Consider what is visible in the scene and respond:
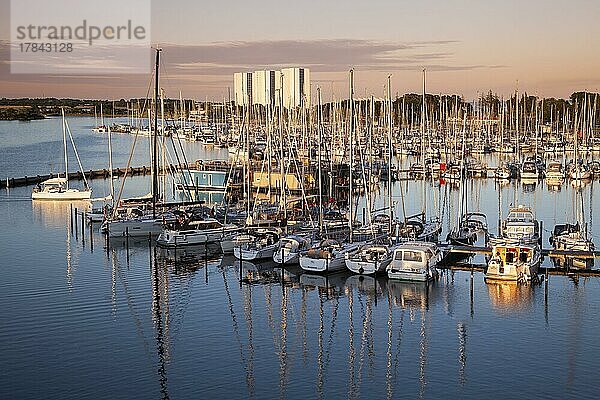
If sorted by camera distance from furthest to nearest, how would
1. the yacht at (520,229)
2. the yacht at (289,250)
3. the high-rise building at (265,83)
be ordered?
the high-rise building at (265,83), the yacht at (520,229), the yacht at (289,250)

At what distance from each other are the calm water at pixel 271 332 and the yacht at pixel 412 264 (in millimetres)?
361

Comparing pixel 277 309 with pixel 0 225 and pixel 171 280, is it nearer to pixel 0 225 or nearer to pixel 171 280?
pixel 171 280

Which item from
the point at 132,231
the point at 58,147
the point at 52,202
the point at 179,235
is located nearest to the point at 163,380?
the point at 179,235

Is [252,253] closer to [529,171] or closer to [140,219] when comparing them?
[140,219]

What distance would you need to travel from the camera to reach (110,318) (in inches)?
920

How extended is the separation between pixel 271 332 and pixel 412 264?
6.57 meters

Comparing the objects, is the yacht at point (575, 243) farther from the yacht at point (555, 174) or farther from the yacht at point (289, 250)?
the yacht at point (555, 174)

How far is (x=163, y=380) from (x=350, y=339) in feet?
17.1

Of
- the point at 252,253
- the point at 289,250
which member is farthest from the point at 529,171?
the point at 252,253

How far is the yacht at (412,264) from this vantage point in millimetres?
26875

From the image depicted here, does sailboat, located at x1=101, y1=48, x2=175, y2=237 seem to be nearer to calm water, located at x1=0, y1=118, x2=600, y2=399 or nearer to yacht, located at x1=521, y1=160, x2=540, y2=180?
calm water, located at x1=0, y1=118, x2=600, y2=399

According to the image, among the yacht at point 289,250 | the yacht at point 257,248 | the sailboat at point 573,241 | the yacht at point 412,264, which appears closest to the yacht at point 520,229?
the sailboat at point 573,241

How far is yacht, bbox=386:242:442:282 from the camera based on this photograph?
26.9m

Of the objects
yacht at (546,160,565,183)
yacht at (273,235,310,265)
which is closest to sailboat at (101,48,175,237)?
yacht at (273,235,310,265)
